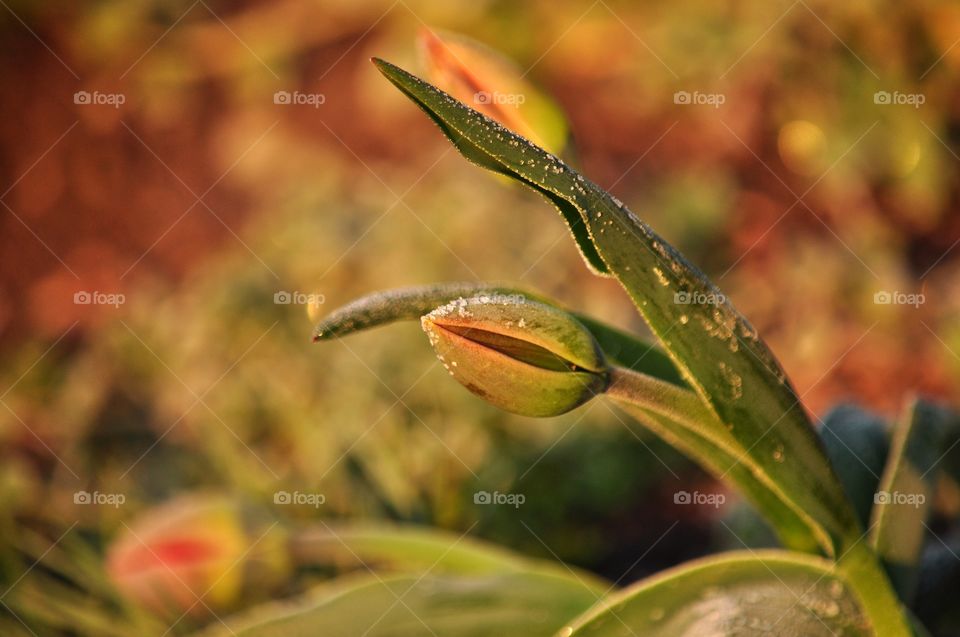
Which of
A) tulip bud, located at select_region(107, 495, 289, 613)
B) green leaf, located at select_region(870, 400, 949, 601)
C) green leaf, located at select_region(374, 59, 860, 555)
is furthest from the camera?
tulip bud, located at select_region(107, 495, 289, 613)

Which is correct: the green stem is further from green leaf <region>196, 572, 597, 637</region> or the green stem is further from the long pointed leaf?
green leaf <region>196, 572, 597, 637</region>

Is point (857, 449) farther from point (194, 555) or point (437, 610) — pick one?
point (194, 555)

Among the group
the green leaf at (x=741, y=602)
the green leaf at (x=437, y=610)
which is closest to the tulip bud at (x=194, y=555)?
the green leaf at (x=437, y=610)

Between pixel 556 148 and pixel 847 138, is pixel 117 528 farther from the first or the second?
pixel 847 138

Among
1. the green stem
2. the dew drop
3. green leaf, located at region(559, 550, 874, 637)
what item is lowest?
green leaf, located at region(559, 550, 874, 637)

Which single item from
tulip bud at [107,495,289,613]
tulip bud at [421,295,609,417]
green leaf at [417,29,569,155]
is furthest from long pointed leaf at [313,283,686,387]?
tulip bud at [107,495,289,613]

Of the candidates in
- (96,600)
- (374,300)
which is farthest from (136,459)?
(374,300)

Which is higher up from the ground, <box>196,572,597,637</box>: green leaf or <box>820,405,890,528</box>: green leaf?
<box>820,405,890,528</box>: green leaf

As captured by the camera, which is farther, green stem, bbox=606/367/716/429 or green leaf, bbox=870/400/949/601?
green leaf, bbox=870/400/949/601
